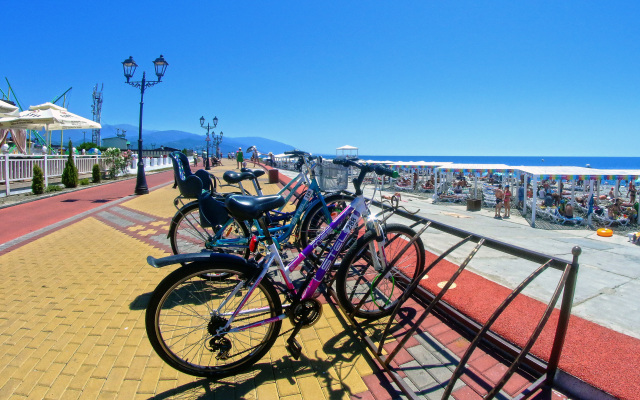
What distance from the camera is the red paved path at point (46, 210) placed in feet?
22.6

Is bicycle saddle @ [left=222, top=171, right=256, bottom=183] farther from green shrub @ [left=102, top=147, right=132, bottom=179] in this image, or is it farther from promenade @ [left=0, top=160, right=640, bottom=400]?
green shrub @ [left=102, top=147, right=132, bottom=179]

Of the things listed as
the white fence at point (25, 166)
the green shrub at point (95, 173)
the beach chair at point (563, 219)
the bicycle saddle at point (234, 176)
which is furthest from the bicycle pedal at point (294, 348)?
the green shrub at point (95, 173)

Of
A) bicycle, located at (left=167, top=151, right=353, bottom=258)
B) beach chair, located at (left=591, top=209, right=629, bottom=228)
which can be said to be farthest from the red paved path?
beach chair, located at (left=591, top=209, right=629, bottom=228)

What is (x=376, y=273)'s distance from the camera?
10.0 ft

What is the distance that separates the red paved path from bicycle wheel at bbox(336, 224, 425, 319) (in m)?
6.37

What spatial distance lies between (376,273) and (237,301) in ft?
4.37

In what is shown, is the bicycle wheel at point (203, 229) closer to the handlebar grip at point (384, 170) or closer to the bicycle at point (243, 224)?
the bicycle at point (243, 224)

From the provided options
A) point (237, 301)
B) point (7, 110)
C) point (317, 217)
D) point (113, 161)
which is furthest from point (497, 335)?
point (113, 161)

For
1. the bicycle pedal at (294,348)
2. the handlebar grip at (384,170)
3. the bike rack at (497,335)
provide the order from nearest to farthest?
1. the bike rack at (497,335)
2. the bicycle pedal at (294,348)
3. the handlebar grip at (384,170)

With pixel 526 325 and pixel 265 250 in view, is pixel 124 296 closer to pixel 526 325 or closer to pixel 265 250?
pixel 265 250

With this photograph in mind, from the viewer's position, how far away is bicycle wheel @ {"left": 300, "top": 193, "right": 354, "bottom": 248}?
153 inches

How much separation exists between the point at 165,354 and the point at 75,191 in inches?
532

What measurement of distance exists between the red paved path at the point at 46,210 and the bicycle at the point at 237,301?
567 cm

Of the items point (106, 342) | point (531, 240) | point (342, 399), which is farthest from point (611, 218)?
point (106, 342)
